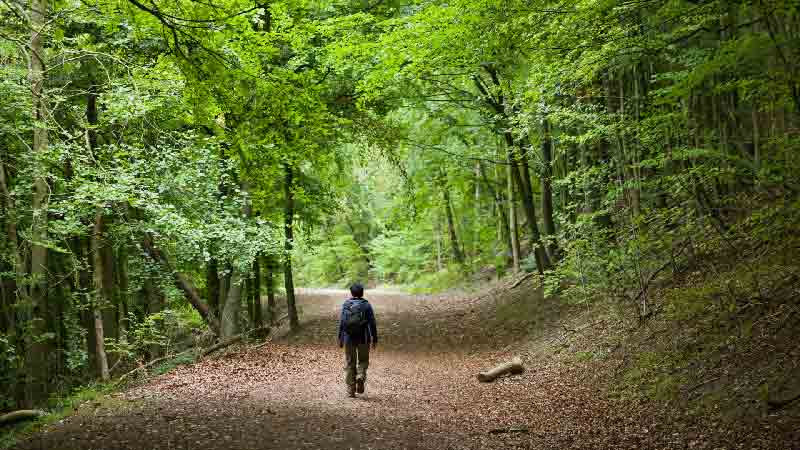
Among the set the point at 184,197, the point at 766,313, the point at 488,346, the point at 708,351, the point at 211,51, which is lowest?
the point at 488,346

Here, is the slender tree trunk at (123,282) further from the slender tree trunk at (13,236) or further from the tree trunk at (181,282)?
the slender tree trunk at (13,236)

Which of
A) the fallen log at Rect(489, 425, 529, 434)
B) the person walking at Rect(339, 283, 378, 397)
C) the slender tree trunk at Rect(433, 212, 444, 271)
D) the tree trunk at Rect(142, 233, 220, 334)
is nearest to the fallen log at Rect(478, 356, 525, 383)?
the person walking at Rect(339, 283, 378, 397)

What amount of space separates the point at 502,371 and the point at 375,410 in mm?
3614

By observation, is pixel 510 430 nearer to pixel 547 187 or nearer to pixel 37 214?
pixel 37 214

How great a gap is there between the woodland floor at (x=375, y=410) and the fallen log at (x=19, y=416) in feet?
5.62

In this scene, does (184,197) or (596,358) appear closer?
(596,358)

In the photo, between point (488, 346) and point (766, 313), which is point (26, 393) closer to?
point (488, 346)

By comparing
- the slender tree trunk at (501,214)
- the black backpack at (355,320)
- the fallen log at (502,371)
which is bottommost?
the fallen log at (502,371)

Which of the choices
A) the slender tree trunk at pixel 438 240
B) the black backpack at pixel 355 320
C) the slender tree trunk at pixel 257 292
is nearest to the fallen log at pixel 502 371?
the black backpack at pixel 355 320

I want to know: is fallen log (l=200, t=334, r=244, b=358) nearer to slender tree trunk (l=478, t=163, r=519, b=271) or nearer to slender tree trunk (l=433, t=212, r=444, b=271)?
slender tree trunk (l=478, t=163, r=519, b=271)

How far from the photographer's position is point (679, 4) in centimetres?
718

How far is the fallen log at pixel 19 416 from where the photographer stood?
32.1 feet

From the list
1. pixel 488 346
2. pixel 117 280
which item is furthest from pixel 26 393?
pixel 488 346

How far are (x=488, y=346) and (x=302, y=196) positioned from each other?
643 cm
